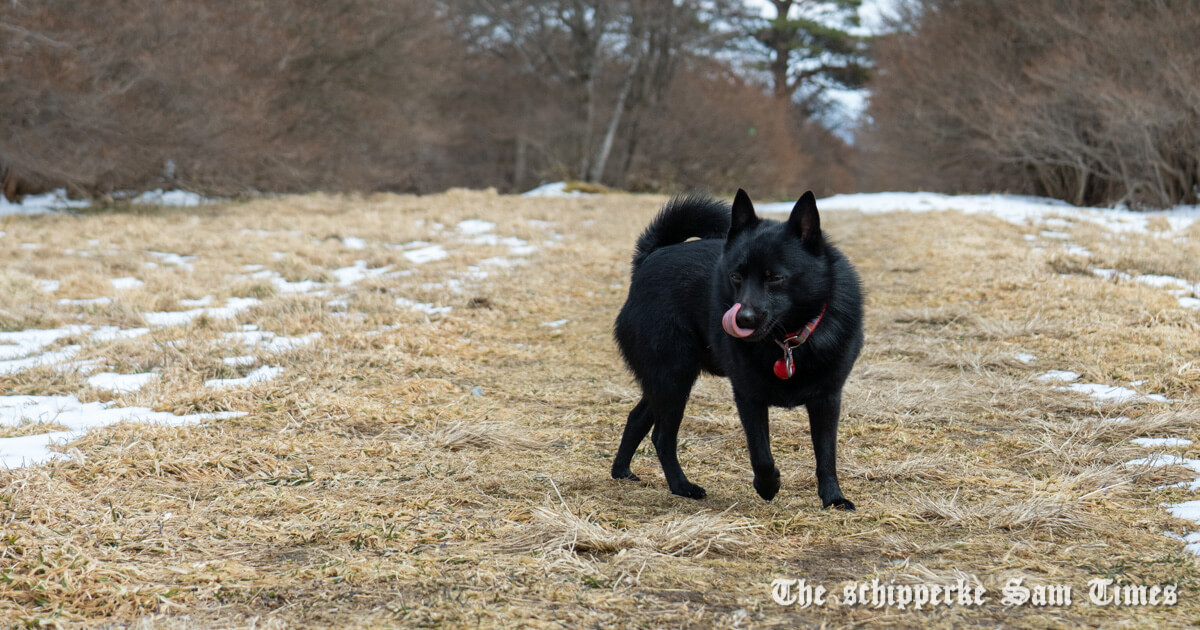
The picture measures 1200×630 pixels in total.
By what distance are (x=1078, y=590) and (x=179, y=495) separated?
2.78 metres

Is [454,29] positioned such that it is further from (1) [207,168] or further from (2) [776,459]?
(2) [776,459]

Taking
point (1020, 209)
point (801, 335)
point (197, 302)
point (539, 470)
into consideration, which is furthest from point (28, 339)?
point (1020, 209)

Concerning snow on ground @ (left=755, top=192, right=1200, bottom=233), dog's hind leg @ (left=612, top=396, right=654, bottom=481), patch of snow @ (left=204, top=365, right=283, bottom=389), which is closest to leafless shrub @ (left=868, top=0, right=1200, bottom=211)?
snow on ground @ (left=755, top=192, right=1200, bottom=233)

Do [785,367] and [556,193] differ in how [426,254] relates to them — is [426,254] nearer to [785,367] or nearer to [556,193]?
[785,367]

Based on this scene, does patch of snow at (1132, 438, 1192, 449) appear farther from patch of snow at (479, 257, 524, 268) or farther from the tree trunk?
the tree trunk

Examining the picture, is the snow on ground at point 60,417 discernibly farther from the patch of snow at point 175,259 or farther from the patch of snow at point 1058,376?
the patch of snow at point 175,259

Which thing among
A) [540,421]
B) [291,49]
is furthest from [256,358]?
[291,49]

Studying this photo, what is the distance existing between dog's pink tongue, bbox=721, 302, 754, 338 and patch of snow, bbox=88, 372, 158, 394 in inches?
118

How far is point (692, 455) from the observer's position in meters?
3.89

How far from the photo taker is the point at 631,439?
11.6 ft

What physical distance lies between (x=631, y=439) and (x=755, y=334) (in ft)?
2.56

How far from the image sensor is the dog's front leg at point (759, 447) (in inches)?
121

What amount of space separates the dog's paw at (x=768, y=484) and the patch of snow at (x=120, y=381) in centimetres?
306

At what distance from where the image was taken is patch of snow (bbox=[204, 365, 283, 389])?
14.9 ft
